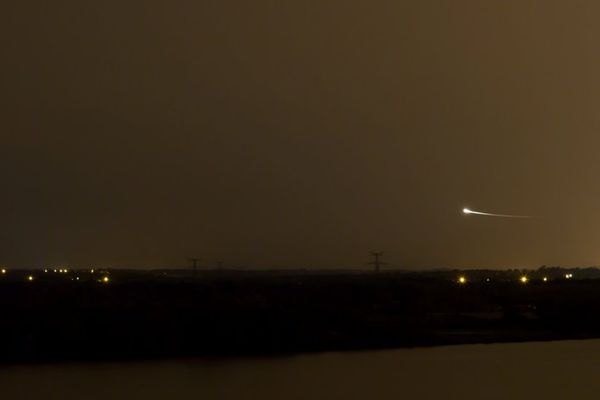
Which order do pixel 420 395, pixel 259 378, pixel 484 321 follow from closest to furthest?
1. pixel 420 395
2. pixel 259 378
3. pixel 484 321

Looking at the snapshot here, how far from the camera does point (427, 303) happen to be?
3791 centimetres

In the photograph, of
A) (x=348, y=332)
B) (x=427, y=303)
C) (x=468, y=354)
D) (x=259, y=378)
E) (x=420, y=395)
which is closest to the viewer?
(x=420, y=395)

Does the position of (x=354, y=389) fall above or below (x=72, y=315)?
below

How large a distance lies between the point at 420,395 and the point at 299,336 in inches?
327

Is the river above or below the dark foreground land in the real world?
below

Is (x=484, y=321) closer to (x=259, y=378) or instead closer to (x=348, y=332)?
(x=348, y=332)

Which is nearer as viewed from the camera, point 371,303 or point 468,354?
point 468,354

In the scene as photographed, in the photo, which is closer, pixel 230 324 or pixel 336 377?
pixel 336 377

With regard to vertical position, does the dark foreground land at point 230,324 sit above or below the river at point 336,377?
above

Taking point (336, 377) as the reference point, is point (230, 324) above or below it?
above

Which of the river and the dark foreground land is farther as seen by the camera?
the dark foreground land

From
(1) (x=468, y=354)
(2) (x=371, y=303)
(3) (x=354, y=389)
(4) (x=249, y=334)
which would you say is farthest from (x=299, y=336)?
(2) (x=371, y=303)

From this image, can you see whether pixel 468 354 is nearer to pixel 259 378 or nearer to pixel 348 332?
pixel 348 332

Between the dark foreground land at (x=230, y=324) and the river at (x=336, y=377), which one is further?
the dark foreground land at (x=230, y=324)
